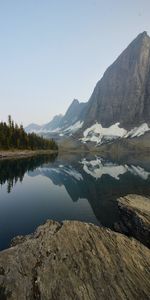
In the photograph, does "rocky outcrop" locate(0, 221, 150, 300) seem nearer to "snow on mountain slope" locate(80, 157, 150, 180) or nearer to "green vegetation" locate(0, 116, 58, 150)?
"snow on mountain slope" locate(80, 157, 150, 180)

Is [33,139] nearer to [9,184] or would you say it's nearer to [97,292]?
[9,184]

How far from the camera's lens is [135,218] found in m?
23.7

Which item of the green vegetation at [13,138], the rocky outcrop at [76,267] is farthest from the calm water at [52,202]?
the green vegetation at [13,138]

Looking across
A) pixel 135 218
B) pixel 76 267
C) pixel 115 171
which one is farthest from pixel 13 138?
pixel 76 267

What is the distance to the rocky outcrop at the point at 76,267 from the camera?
14.1m

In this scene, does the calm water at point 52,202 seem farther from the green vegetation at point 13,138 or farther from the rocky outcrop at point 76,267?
the green vegetation at point 13,138

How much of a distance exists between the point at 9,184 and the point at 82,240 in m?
50.2

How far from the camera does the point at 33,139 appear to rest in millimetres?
184750

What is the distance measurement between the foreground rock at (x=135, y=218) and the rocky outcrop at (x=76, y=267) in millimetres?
3407

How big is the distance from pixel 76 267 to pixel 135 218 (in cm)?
963

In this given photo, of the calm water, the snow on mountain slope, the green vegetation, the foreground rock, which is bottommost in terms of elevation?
the calm water

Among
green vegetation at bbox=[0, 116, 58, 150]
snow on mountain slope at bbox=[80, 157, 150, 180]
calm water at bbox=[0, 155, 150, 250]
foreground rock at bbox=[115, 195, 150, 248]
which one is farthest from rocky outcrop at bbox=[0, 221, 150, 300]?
green vegetation at bbox=[0, 116, 58, 150]

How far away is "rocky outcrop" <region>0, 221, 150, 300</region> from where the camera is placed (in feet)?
46.3

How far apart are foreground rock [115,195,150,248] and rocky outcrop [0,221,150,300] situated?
3407mm
